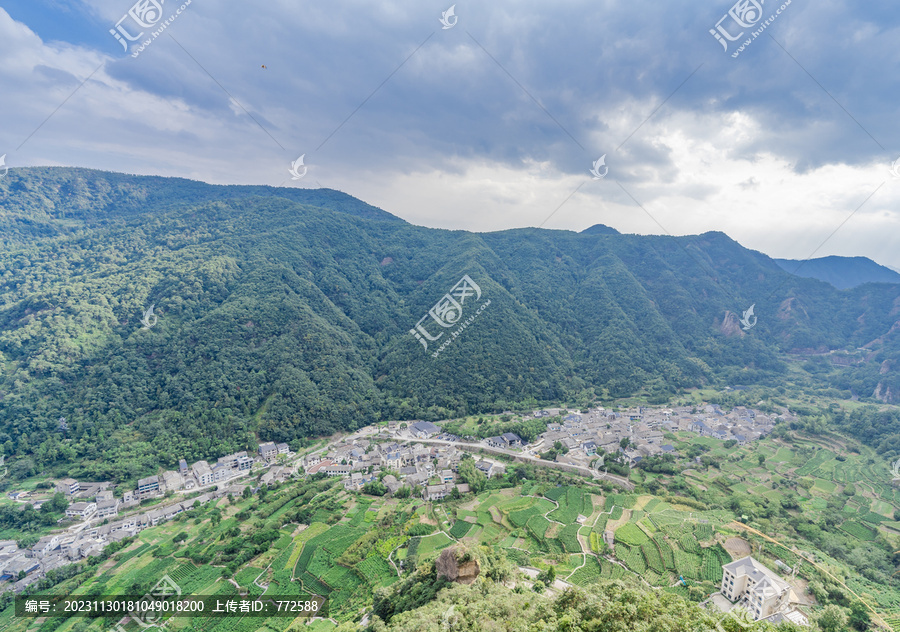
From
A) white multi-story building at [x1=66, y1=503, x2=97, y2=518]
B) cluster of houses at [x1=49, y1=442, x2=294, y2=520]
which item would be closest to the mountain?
cluster of houses at [x1=49, y1=442, x2=294, y2=520]

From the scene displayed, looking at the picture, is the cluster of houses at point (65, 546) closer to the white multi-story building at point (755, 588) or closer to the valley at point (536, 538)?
the valley at point (536, 538)

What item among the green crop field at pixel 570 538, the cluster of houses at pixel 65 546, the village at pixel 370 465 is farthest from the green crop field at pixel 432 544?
the cluster of houses at pixel 65 546

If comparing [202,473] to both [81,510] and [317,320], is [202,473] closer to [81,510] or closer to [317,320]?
[81,510]

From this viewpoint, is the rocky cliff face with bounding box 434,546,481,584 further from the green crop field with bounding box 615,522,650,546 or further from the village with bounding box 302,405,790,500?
the village with bounding box 302,405,790,500

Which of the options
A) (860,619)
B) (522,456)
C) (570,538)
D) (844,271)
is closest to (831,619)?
(860,619)

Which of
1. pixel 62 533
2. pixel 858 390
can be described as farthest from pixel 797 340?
pixel 62 533

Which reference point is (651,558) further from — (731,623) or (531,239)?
(531,239)
